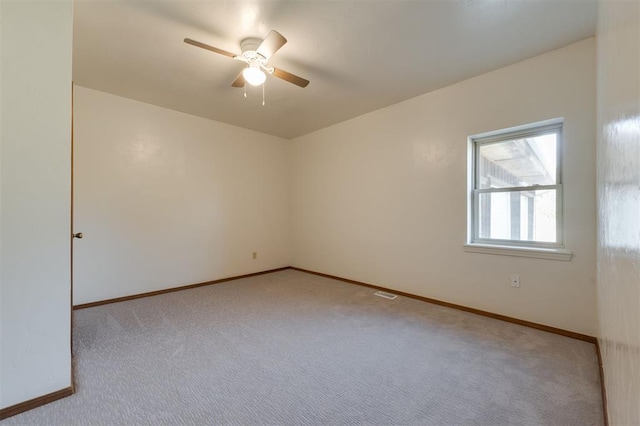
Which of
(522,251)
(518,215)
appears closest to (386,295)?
(522,251)

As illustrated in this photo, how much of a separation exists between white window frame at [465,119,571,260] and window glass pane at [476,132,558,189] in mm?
39

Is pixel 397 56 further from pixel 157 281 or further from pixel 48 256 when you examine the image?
pixel 157 281

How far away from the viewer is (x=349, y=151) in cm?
417

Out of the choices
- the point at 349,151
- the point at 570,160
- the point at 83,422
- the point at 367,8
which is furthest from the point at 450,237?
the point at 83,422

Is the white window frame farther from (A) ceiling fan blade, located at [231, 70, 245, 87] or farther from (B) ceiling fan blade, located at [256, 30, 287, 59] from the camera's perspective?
(A) ceiling fan blade, located at [231, 70, 245, 87]

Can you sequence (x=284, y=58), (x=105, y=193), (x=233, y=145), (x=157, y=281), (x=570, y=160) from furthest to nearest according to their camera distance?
(x=233, y=145) < (x=157, y=281) < (x=105, y=193) < (x=284, y=58) < (x=570, y=160)

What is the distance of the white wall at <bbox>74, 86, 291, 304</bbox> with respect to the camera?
10.4 feet

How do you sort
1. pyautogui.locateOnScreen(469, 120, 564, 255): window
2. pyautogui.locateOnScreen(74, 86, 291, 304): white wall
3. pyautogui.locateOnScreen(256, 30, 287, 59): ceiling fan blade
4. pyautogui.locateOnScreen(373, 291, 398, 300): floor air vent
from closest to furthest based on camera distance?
A: pyautogui.locateOnScreen(256, 30, 287, 59): ceiling fan blade, pyautogui.locateOnScreen(469, 120, 564, 255): window, pyautogui.locateOnScreen(74, 86, 291, 304): white wall, pyautogui.locateOnScreen(373, 291, 398, 300): floor air vent

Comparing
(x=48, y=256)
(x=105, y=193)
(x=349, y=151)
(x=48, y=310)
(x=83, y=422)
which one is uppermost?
(x=349, y=151)

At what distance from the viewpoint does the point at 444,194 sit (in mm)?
3111

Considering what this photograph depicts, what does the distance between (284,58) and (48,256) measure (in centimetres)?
229

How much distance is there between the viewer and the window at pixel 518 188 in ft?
8.27

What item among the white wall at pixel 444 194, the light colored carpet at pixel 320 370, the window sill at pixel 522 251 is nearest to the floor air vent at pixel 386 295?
the white wall at pixel 444 194

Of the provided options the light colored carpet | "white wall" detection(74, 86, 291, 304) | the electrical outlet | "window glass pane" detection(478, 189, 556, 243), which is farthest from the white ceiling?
the light colored carpet
